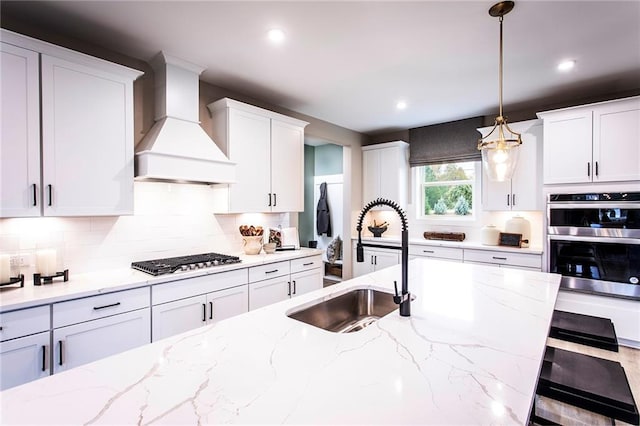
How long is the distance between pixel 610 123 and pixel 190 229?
424 centimetres

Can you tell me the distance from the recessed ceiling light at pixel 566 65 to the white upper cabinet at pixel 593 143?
603 mm

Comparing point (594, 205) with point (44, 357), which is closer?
point (44, 357)

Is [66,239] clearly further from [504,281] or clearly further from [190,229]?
[504,281]

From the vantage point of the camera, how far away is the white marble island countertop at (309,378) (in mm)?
767

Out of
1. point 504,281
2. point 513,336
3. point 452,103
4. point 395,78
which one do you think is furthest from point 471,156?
point 513,336

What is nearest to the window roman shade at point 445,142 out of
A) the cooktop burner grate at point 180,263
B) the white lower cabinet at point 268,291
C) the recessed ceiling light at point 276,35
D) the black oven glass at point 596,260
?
the black oven glass at point 596,260

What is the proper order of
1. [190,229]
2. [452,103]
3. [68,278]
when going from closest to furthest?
[68,278] → [190,229] → [452,103]

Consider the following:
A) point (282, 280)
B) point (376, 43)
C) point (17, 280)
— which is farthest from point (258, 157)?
point (17, 280)

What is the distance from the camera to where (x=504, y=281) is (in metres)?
2.09

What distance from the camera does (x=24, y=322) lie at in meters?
1.70

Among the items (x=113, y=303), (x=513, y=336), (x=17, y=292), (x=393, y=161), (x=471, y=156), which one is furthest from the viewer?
(x=393, y=161)

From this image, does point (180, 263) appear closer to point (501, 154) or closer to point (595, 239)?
point (501, 154)

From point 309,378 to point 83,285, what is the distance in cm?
186

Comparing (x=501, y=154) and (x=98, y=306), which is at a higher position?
(x=501, y=154)
